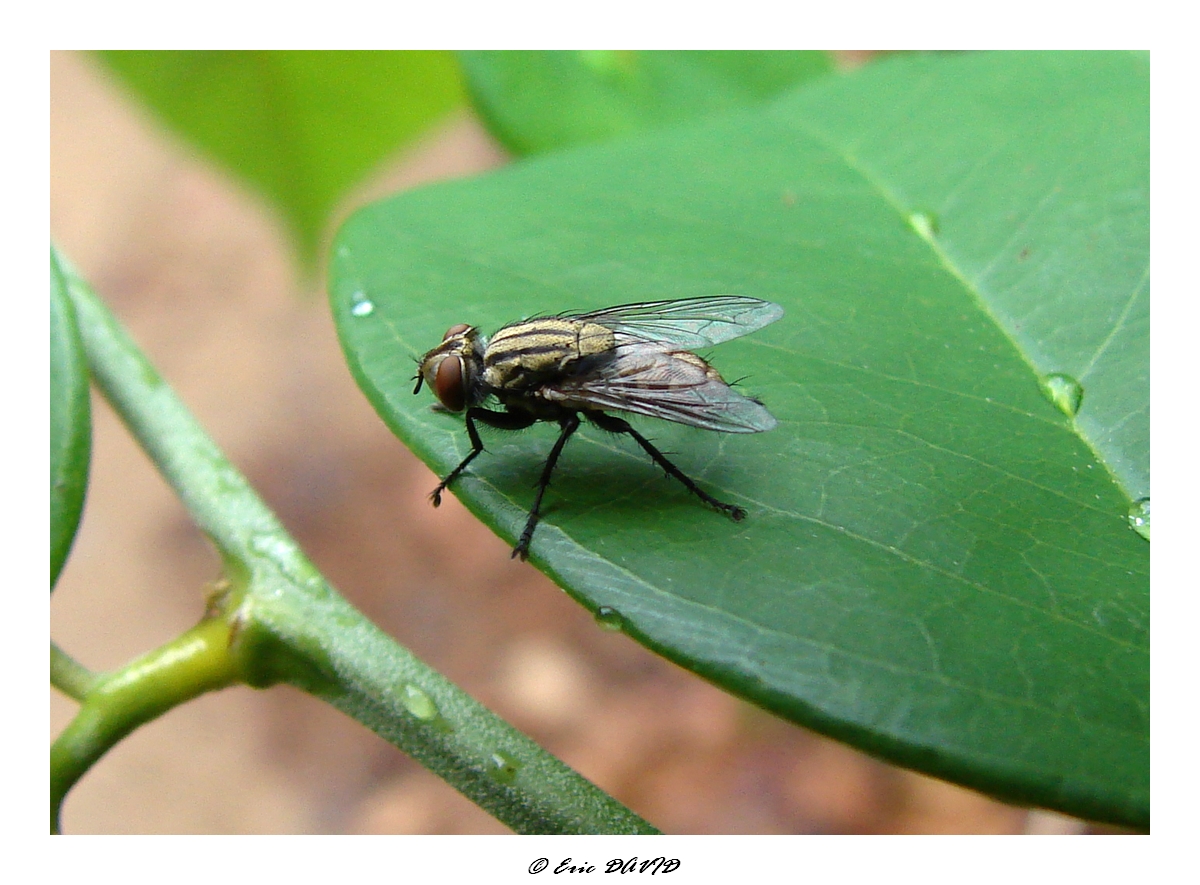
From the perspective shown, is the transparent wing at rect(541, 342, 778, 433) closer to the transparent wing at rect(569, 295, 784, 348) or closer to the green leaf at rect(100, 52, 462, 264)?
the transparent wing at rect(569, 295, 784, 348)

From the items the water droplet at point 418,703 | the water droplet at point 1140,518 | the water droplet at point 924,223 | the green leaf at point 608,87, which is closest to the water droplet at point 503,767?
the water droplet at point 418,703

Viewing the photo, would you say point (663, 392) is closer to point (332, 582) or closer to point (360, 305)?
point (360, 305)

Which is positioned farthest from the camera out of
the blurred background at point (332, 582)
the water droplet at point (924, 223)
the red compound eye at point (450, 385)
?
the blurred background at point (332, 582)

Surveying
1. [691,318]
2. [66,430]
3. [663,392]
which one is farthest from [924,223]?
[66,430]

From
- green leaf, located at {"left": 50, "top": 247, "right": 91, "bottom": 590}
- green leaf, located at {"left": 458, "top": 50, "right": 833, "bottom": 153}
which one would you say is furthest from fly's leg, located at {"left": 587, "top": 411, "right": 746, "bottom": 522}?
green leaf, located at {"left": 458, "top": 50, "right": 833, "bottom": 153}

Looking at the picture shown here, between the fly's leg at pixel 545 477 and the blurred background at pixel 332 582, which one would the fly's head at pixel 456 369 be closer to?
the fly's leg at pixel 545 477

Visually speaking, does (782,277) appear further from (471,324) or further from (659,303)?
(471,324)
